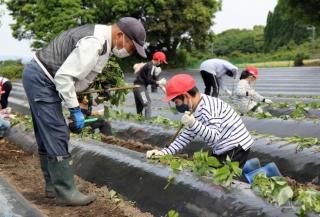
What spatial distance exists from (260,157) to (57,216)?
2.49m

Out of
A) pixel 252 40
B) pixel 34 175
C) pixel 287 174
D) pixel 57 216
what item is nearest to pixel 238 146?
pixel 287 174

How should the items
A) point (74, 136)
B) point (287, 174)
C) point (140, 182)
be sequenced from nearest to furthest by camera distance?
point (140, 182), point (287, 174), point (74, 136)

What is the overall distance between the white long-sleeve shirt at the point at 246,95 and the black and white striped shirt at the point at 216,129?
4.39 meters

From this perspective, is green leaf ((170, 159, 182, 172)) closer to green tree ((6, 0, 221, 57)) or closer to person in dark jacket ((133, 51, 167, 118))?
person in dark jacket ((133, 51, 167, 118))

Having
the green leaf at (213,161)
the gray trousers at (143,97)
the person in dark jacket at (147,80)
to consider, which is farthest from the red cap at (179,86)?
the gray trousers at (143,97)

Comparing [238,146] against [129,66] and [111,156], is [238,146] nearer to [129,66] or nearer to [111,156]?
[111,156]

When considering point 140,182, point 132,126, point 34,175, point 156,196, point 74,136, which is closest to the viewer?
point 156,196

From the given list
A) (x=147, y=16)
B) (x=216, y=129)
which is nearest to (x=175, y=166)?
(x=216, y=129)

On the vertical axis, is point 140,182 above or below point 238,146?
below

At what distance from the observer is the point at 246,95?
9.12 meters

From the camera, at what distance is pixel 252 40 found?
78500mm

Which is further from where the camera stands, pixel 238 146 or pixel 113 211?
pixel 238 146

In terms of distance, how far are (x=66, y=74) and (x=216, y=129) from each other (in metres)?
1.41

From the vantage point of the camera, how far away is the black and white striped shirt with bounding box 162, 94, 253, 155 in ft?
14.3
